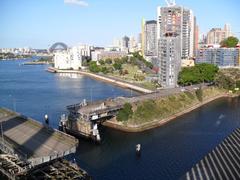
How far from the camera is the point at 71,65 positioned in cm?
5400

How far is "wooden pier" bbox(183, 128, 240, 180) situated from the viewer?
9531 mm

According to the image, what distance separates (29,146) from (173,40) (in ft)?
62.9

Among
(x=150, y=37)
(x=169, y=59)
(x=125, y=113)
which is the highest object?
(x=150, y=37)

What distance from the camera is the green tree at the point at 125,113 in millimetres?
17078

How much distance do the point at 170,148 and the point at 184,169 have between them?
2294 mm

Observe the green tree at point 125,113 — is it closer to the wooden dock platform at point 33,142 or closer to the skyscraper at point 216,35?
the wooden dock platform at point 33,142

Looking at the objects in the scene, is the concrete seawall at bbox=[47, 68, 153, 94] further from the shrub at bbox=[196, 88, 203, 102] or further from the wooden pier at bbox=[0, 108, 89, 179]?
the wooden pier at bbox=[0, 108, 89, 179]

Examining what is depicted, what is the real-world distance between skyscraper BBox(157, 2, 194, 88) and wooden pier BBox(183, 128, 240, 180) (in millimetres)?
15593

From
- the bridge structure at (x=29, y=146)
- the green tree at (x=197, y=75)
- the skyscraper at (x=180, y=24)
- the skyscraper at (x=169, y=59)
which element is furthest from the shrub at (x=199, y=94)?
the skyscraper at (x=180, y=24)

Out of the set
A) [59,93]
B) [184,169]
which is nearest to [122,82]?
[59,93]

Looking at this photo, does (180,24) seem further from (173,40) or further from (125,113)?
(125,113)

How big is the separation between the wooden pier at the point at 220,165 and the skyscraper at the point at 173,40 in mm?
15593

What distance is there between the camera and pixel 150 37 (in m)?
Answer: 58.4

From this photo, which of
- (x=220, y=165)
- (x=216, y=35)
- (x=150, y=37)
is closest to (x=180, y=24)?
(x=150, y=37)
